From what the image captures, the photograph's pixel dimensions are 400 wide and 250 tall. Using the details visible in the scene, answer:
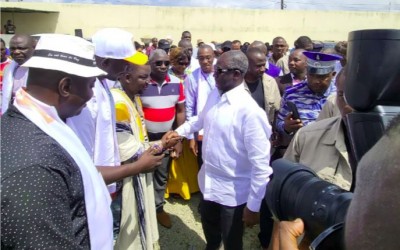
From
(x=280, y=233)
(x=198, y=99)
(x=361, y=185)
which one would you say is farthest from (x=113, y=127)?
(x=198, y=99)

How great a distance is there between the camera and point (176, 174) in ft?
14.4

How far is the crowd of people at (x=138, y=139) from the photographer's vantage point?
3.97 feet

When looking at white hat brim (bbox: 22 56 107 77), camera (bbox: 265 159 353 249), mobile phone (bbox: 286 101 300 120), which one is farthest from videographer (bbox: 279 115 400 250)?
mobile phone (bbox: 286 101 300 120)

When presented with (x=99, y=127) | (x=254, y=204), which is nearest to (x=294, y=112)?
(x=254, y=204)

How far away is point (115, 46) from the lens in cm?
228

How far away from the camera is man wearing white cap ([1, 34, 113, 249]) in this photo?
1148mm

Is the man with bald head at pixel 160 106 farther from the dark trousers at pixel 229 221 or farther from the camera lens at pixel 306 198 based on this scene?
the camera lens at pixel 306 198

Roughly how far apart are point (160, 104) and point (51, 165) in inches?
99.7

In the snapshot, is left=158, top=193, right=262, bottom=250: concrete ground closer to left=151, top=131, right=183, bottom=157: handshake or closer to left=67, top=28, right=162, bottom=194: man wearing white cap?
left=151, top=131, right=183, bottom=157: handshake

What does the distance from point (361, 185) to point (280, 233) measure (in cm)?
41

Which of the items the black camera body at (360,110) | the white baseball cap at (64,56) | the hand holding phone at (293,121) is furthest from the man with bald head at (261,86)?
the black camera body at (360,110)

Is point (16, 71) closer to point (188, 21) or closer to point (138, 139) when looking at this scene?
point (138, 139)

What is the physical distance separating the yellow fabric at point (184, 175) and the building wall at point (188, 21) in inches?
656

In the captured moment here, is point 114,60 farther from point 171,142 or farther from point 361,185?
point 361,185
